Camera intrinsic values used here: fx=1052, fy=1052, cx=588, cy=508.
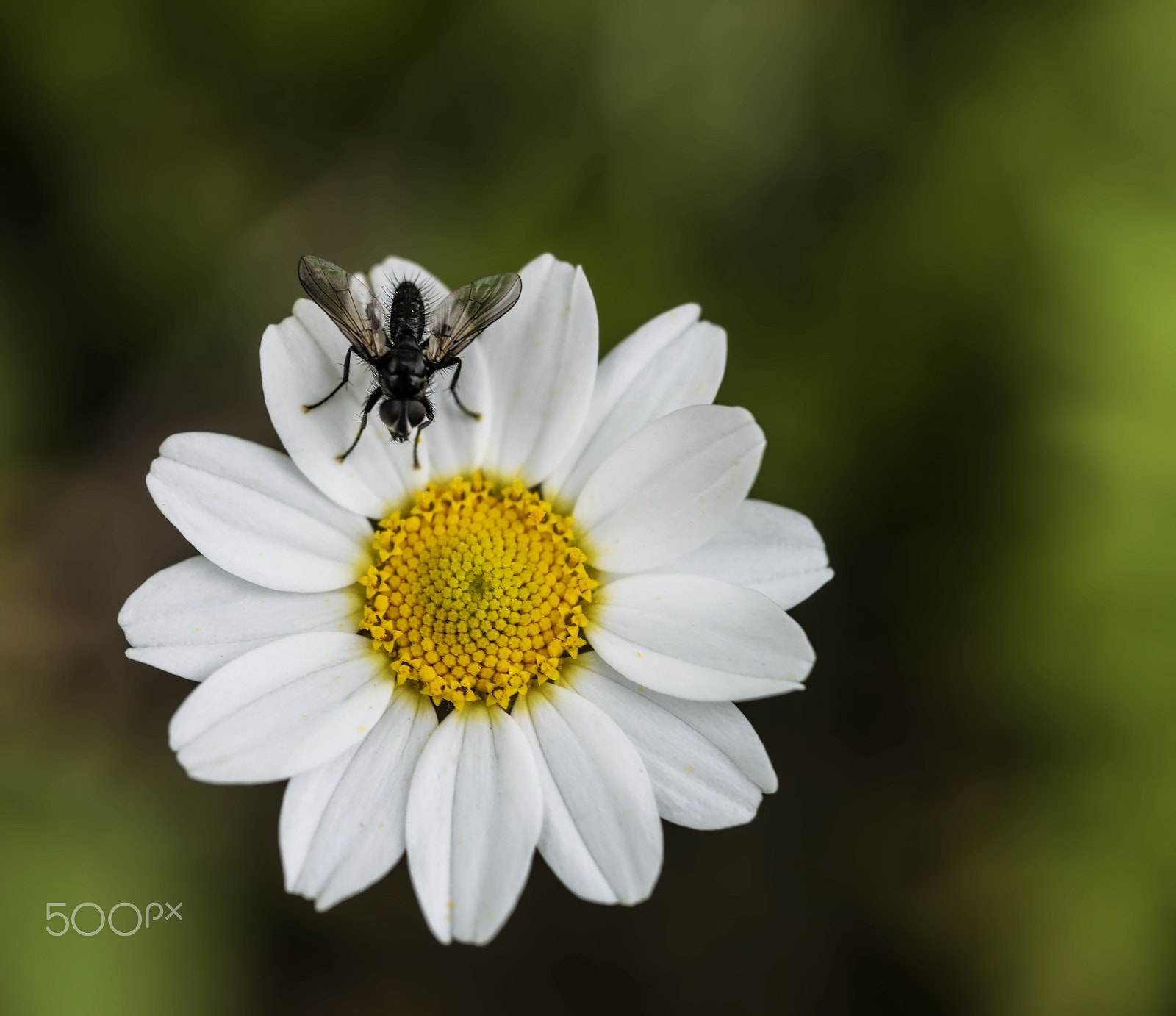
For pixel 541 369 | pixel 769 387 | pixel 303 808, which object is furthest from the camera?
pixel 769 387

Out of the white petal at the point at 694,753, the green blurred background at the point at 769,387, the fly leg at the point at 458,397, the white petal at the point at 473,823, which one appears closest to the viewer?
the white petal at the point at 473,823

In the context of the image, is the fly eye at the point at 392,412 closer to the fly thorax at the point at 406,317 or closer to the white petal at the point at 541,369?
the fly thorax at the point at 406,317

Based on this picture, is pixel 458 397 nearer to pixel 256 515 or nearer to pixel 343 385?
pixel 343 385

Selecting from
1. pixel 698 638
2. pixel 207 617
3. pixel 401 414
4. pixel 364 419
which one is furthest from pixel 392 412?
pixel 698 638

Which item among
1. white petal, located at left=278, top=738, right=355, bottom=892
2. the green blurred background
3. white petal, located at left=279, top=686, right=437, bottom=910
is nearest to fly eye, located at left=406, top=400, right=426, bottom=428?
white petal, located at left=279, top=686, right=437, bottom=910

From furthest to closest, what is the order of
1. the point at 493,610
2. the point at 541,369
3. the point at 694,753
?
the point at 541,369 → the point at 493,610 → the point at 694,753

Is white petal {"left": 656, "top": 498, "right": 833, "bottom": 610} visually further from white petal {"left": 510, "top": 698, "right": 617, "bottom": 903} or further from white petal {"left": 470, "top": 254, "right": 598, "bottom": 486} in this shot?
white petal {"left": 510, "top": 698, "right": 617, "bottom": 903}

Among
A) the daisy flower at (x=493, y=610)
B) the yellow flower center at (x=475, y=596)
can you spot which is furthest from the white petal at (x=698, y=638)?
the yellow flower center at (x=475, y=596)

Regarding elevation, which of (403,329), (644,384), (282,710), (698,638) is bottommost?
(282,710)
